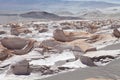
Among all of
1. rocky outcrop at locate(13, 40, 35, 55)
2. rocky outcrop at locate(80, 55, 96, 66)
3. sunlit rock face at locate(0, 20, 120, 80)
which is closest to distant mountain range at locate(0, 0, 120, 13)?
sunlit rock face at locate(0, 20, 120, 80)

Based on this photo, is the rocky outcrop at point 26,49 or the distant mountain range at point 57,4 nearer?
the rocky outcrop at point 26,49

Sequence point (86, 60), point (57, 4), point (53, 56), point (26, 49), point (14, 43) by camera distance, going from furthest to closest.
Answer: point (57, 4), point (14, 43), point (26, 49), point (53, 56), point (86, 60)

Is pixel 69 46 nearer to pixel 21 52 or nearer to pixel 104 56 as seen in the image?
pixel 21 52

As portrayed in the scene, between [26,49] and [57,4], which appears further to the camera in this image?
[57,4]

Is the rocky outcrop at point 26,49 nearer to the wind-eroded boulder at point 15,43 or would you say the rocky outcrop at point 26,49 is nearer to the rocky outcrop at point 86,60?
the wind-eroded boulder at point 15,43

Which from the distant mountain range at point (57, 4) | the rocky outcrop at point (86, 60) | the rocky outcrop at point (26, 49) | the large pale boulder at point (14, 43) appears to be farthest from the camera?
the distant mountain range at point (57, 4)

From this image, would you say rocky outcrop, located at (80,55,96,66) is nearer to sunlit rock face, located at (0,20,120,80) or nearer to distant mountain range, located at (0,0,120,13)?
sunlit rock face, located at (0,20,120,80)

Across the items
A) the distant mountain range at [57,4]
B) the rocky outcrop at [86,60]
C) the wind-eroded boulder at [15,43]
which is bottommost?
the distant mountain range at [57,4]

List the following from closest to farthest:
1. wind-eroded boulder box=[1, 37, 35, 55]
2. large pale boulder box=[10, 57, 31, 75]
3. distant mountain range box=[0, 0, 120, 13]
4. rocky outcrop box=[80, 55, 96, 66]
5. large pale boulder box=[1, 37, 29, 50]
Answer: large pale boulder box=[10, 57, 31, 75]
rocky outcrop box=[80, 55, 96, 66]
wind-eroded boulder box=[1, 37, 35, 55]
large pale boulder box=[1, 37, 29, 50]
distant mountain range box=[0, 0, 120, 13]

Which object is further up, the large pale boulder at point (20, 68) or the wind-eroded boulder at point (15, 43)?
the large pale boulder at point (20, 68)

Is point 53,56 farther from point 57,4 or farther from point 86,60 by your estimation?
point 57,4

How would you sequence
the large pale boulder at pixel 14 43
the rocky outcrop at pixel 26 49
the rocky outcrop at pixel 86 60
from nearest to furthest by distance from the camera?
1. the rocky outcrop at pixel 86 60
2. the rocky outcrop at pixel 26 49
3. the large pale boulder at pixel 14 43

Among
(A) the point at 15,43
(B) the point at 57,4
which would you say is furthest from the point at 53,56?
(B) the point at 57,4

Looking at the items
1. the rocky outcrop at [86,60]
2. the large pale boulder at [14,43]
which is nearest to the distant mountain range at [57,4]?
the large pale boulder at [14,43]
